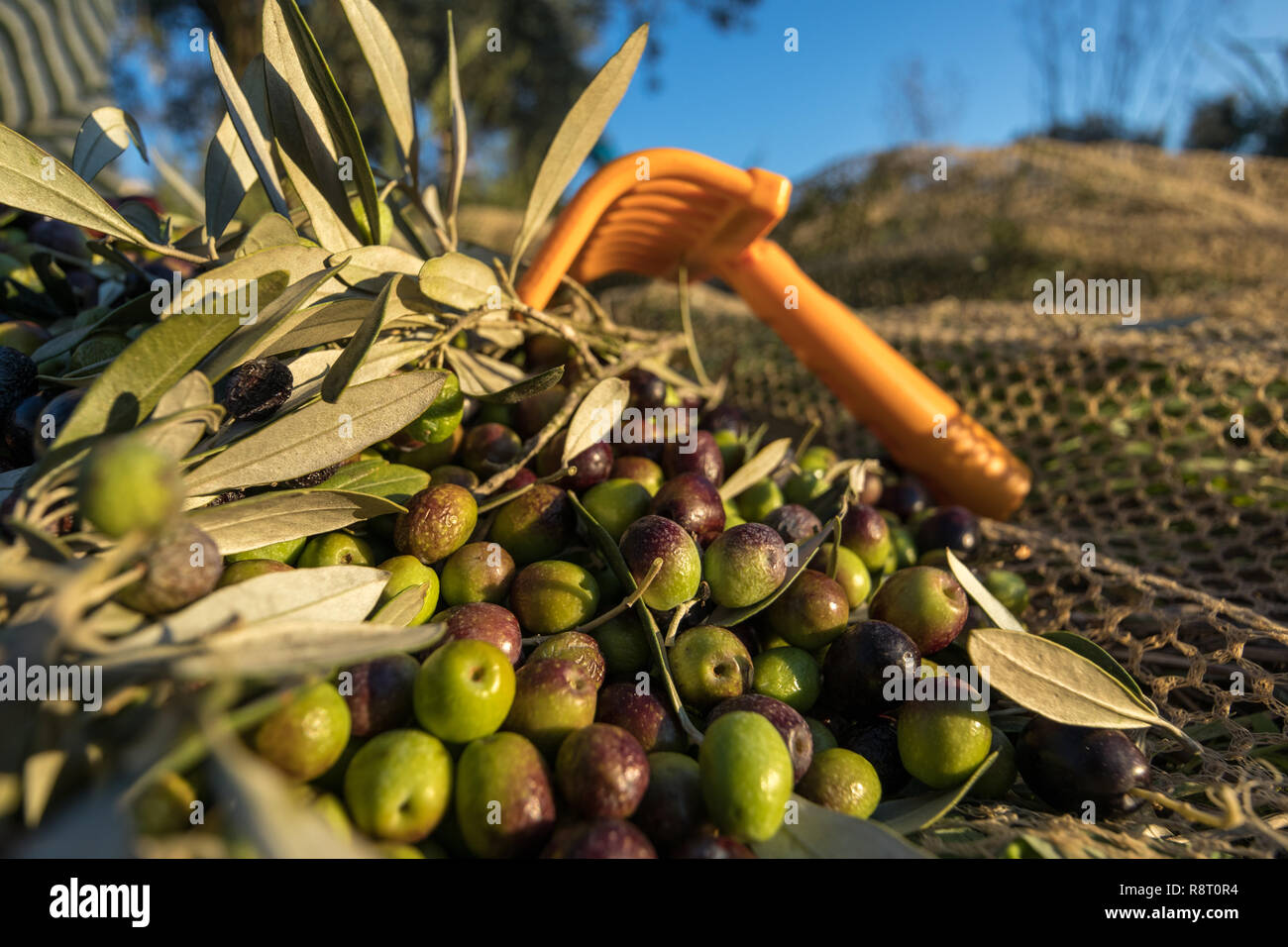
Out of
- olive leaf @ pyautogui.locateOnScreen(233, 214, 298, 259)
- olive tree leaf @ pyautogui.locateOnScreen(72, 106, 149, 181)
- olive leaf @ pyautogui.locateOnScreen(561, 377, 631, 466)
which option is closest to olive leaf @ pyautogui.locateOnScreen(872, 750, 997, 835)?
olive leaf @ pyautogui.locateOnScreen(561, 377, 631, 466)

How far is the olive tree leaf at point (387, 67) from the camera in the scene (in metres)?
1.42

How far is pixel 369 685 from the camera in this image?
967 mm

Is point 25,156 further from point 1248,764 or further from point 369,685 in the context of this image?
point 1248,764

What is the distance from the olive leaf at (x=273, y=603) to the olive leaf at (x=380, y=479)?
211 millimetres

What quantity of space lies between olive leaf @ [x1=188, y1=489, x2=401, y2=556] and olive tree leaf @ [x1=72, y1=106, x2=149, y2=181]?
89 centimetres

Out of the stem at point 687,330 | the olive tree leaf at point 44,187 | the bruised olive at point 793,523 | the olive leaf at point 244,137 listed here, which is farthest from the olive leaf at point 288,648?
the stem at point 687,330

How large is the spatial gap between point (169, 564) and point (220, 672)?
0.28m

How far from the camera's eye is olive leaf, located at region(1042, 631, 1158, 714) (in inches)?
45.8

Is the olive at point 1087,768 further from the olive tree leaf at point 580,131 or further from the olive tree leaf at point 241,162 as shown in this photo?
the olive tree leaf at point 241,162

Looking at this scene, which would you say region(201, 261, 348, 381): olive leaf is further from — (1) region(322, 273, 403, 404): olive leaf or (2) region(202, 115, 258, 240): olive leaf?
(2) region(202, 115, 258, 240): olive leaf

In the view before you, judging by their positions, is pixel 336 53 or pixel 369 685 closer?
pixel 369 685

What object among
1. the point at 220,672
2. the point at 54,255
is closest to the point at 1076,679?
the point at 220,672

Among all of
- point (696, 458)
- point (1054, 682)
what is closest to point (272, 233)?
point (696, 458)
